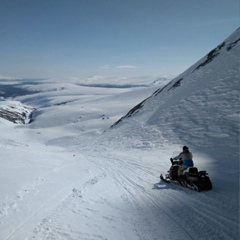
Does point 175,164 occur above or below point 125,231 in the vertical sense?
above

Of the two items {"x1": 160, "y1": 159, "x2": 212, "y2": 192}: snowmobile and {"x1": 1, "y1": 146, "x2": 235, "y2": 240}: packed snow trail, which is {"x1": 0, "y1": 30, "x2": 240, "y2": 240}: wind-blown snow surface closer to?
{"x1": 1, "y1": 146, "x2": 235, "y2": 240}: packed snow trail

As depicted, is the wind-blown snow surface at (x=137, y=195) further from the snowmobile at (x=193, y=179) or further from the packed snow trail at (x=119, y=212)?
the snowmobile at (x=193, y=179)

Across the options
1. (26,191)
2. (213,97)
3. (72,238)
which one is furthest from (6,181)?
(213,97)

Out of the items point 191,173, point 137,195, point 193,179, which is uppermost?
point 191,173

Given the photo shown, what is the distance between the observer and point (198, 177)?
10047 mm

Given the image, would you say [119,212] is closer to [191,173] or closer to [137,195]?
[137,195]

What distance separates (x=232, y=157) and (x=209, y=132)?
609cm

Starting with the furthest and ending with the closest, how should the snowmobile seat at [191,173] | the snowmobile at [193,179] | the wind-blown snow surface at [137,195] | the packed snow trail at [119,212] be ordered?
the snowmobile seat at [191,173] → the snowmobile at [193,179] → the wind-blown snow surface at [137,195] → the packed snow trail at [119,212]

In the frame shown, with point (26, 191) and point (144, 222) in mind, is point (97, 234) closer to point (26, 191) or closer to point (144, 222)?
point (144, 222)

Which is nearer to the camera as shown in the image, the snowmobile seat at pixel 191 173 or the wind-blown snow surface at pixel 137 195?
the wind-blown snow surface at pixel 137 195

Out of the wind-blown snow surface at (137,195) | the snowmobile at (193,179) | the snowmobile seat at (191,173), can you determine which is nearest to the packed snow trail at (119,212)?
the wind-blown snow surface at (137,195)

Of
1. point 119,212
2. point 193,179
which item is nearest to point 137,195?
point 119,212

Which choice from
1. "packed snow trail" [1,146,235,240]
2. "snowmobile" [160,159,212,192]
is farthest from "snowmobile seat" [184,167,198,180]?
"packed snow trail" [1,146,235,240]

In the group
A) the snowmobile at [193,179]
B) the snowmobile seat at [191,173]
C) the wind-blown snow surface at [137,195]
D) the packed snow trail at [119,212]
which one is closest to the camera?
the packed snow trail at [119,212]
